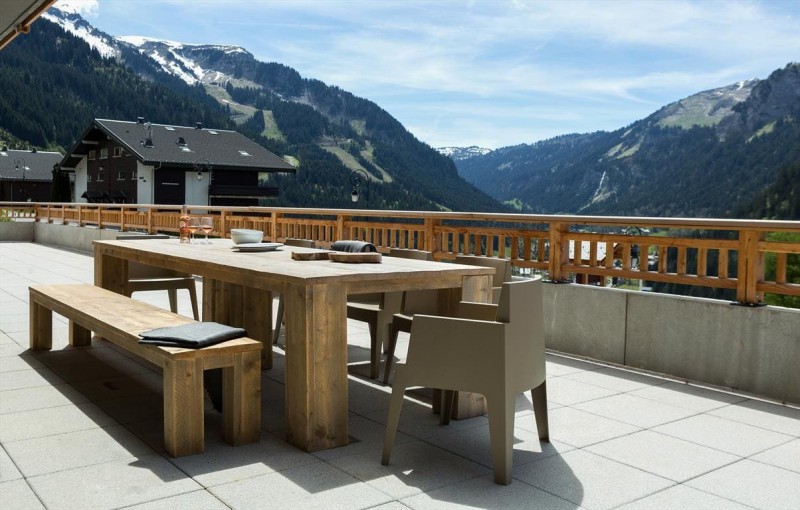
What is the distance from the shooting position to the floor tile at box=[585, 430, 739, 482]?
2791mm

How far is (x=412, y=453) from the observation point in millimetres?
2951

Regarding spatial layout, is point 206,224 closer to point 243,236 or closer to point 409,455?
point 243,236

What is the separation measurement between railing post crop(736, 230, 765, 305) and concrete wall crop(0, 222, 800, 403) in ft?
0.28

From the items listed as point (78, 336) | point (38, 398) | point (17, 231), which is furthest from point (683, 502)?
point (17, 231)

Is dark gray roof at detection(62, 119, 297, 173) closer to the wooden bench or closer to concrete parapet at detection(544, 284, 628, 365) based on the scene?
concrete parapet at detection(544, 284, 628, 365)

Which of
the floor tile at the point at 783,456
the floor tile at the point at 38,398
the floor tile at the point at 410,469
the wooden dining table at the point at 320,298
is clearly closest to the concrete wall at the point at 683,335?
the floor tile at the point at 783,456

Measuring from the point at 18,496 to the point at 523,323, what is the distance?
187cm

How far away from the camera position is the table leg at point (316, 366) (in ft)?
9.66

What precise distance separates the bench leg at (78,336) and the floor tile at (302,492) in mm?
2872

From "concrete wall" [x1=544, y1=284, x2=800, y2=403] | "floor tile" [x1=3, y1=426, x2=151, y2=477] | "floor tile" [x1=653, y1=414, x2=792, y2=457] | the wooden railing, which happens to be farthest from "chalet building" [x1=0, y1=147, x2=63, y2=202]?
"floor tile" [x1=653, y1=414, x2=792, y2=457]

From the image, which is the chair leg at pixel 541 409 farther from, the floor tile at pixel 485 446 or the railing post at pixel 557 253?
the railing post at pixel 557 253

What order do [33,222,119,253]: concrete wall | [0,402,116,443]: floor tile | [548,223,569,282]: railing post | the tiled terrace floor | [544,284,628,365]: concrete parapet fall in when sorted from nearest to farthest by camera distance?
the tiled terrace floor → [0,402,116,443]: floor tile → [544,284,628,365]: concrete parapet → [548,223,569,282]: railing post → [33,222,119,253]: concrete wall

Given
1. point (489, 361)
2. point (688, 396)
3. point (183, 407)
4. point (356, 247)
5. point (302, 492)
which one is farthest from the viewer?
point (688, 396)

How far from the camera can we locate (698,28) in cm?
18512
